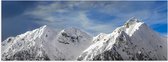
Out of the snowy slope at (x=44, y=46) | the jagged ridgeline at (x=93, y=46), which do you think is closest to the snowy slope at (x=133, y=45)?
the jagged ridgeline at (x=93, y=46)

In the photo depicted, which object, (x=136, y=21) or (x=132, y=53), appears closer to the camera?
(x=132, y=53)

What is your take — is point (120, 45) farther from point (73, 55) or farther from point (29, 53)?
point (29, 53)

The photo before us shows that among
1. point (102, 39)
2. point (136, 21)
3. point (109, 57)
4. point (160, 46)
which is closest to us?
point (109, 57)

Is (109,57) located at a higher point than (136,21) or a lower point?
lower

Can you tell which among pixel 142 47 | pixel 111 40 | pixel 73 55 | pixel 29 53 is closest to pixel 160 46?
pixel 142 47

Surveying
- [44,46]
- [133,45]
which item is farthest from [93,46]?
[44,46]

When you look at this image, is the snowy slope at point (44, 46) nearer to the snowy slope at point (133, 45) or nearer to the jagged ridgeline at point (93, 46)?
the jagged ridgeline at point (93, 46)

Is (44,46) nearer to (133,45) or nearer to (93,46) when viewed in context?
(93,46)

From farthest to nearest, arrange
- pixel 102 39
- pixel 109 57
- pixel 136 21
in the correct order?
pixel 136 21
pixel 102 39
pixel 109 57
